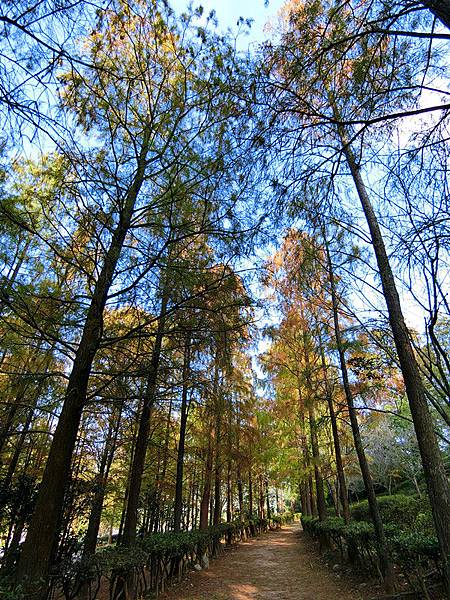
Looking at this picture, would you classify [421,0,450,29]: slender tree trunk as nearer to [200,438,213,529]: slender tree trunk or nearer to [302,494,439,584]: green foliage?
[302,494,439,584]: green foliage

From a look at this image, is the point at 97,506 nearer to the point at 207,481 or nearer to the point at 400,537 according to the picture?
the point at 400,537

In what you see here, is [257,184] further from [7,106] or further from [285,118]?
[7,106]

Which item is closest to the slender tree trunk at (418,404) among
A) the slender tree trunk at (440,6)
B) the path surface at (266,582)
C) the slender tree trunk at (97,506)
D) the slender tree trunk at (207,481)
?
the slender tree trunk at (440,6)

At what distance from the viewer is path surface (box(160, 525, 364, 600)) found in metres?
5.77

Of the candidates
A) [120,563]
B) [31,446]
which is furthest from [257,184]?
[31,446]

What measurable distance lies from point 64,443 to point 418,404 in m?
3.81

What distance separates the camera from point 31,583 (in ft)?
8.70

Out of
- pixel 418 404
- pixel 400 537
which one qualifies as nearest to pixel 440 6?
pixel 418 404

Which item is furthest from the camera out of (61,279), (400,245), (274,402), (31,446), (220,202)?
(274,402)

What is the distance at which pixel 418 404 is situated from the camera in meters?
3.83

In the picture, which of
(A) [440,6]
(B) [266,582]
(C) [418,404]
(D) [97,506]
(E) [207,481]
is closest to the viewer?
(A) [440,6]

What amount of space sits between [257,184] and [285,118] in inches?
27.2

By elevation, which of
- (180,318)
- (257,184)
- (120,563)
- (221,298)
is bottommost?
(120,563)

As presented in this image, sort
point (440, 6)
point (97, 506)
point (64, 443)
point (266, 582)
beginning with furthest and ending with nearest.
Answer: point (266, 582)
point (97, 506)
point (64, 443)
point (440, 6)
